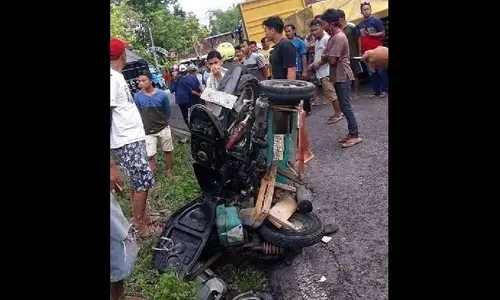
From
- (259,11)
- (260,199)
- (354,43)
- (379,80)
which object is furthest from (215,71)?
(259,11)

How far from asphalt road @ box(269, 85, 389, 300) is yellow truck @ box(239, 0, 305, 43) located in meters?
7.61

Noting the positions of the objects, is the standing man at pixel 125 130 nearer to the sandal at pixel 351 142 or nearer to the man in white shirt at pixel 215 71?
the man in white shirt at pixel 215 71

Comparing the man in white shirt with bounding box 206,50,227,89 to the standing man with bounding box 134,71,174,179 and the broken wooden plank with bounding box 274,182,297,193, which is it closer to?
the standing man with bounding box 134,71,174,179

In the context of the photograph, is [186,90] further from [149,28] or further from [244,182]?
[149,28]

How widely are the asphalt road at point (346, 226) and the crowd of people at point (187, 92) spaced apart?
0.44 m

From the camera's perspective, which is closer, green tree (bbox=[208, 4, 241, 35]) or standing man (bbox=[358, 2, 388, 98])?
standing man (bbox=[358, 2, 388, 98])

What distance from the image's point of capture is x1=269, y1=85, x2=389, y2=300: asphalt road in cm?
348

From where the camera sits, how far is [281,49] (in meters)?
6.46

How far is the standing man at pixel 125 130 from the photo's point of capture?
3977mm

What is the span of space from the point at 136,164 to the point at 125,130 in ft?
1.04

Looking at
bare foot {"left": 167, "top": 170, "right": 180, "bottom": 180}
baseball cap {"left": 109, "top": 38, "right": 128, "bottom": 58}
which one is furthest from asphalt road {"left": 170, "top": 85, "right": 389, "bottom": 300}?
baseball cap {"left": 109, "top": 38, "right": 128, "bottom": 58}
